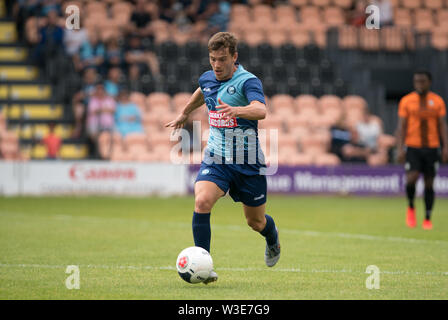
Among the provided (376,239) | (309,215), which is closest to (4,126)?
(309,215)

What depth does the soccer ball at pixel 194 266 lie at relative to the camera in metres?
7.32

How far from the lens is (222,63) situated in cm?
765

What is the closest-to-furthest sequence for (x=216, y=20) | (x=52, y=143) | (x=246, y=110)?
(x=246, y=110)
(x=52, y=143)
(x=216, y=20)

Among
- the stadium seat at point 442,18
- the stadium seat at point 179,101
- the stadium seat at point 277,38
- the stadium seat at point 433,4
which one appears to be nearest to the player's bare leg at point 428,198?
the stadium seat at point 179,101

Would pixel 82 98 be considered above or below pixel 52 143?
above

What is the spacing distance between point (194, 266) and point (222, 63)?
187 centimetres

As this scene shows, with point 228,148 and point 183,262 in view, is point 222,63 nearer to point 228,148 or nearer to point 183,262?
point 228,148

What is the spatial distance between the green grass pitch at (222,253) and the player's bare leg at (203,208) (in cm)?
44

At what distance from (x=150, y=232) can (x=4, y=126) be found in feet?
35.2

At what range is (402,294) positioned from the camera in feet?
23.0

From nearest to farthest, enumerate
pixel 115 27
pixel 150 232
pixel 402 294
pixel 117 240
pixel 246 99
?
pixel 402 294 → pixel 246 99 → pixel 117 240 → pixel 150 232 → pixel 115 27

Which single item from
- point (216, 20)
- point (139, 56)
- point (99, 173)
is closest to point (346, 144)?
point (216, 20)

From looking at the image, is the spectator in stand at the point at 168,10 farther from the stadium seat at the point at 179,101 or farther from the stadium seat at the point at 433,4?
the stadium seat at the point at 433,4
